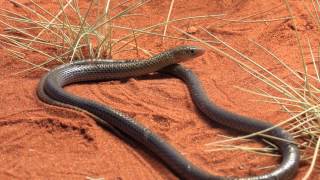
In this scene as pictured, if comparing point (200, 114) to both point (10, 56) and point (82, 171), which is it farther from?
point (10, 56)

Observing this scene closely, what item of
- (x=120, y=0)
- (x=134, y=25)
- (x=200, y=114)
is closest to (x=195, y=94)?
(x=200, y=114)

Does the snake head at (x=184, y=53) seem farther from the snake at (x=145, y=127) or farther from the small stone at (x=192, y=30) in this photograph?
the small stone at (x=192, y=30)

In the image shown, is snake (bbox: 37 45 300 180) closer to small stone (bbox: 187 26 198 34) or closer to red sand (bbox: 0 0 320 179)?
red sand (bbox: 0 0 320 179)

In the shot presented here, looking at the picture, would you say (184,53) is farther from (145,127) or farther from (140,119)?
(145,127)

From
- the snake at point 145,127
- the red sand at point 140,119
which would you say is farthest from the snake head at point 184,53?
the red sand at point 140,119

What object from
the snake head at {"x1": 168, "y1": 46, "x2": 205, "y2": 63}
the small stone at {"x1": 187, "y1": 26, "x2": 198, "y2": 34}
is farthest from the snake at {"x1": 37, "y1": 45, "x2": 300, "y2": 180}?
the small stone at {"x1": 187, "y1": 26, "x2": 198, "y2": 34}
